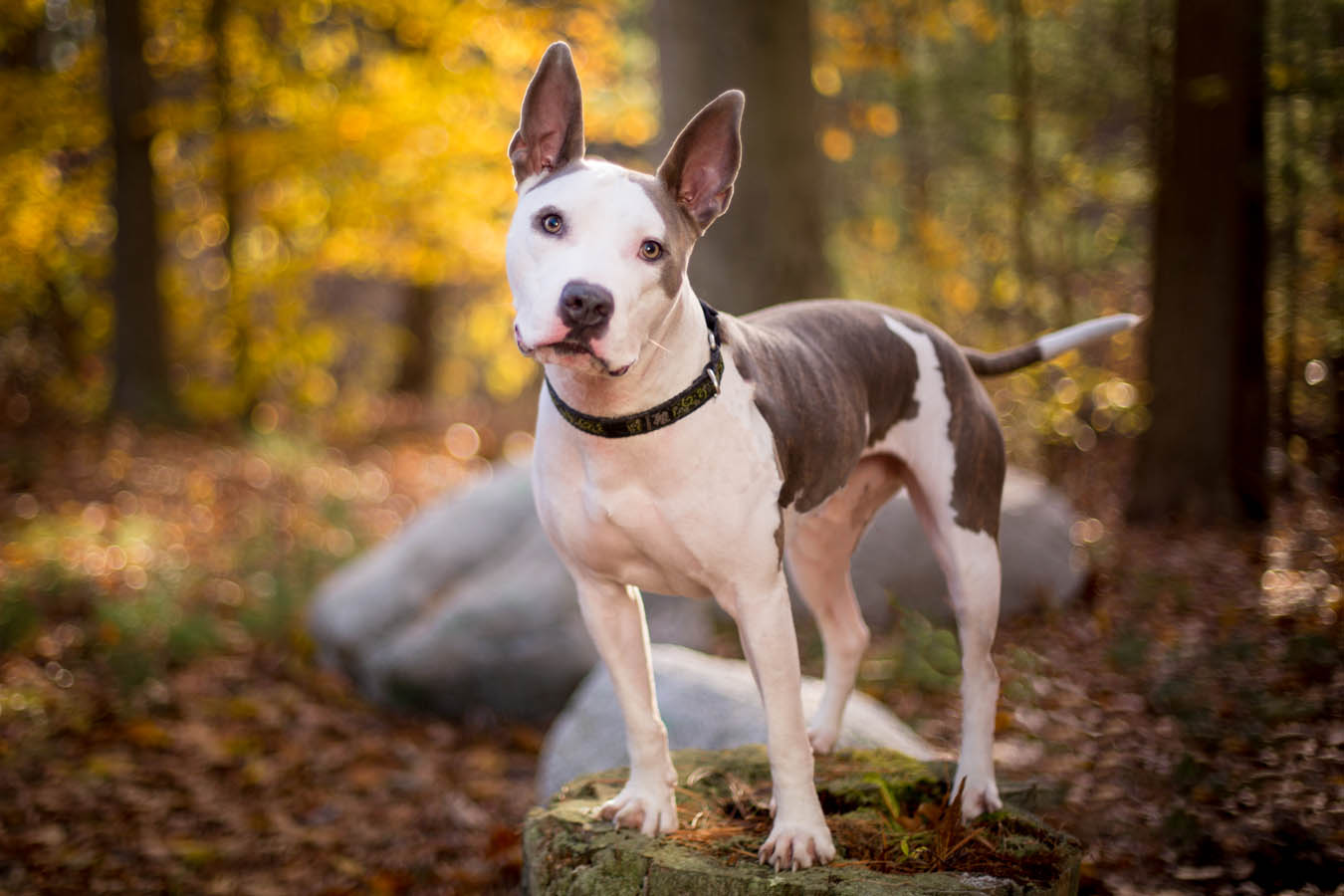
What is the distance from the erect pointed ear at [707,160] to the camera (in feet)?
8.08

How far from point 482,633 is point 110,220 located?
9.44 metres

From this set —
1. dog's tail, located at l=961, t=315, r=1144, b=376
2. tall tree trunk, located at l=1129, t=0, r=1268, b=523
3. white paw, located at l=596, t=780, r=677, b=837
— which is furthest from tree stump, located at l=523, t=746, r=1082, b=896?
tall tree trunk, located at l=1129, t=0, r=1268, b=523

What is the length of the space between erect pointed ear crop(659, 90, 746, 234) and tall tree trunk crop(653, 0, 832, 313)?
334 cm

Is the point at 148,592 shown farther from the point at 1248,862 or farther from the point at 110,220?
the point at 110,220

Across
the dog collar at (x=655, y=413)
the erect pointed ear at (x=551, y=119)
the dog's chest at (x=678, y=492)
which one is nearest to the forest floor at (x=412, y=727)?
the dog's chest at (x=678, y=492)

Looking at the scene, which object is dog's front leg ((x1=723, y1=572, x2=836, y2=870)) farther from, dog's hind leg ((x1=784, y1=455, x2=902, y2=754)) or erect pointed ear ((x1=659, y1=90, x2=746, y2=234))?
erect pointed ear ((x1=659, y1=90, x2=746, y2=234))

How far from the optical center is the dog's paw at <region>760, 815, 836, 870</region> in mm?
2656

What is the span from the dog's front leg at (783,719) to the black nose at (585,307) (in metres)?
0.79

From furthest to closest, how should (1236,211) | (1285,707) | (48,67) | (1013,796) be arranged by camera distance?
(48,67) → (1236,211) → (1285,707) → (1013,796)

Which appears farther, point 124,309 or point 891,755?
point 124,309

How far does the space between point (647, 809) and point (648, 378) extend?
1.16m

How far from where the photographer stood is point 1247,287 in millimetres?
7746

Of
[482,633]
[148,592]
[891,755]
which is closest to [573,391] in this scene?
[891,755]

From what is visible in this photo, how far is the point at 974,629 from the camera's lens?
3.06 m
